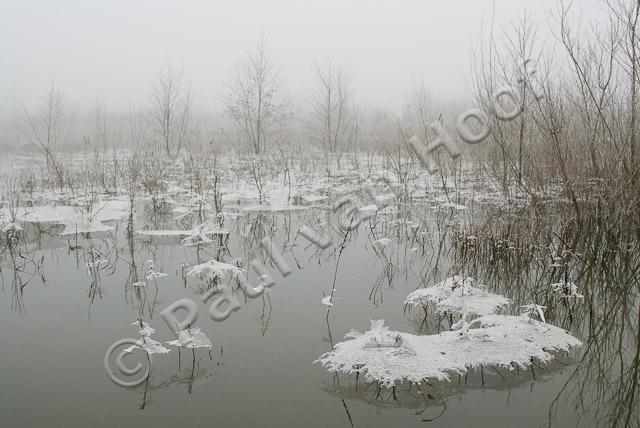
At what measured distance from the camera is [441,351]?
2.37m

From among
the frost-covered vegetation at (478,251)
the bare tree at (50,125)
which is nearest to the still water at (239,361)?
the frost-covered vegetation at (478,251)

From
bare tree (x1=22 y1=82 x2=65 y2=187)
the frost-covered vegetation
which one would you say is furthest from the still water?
bare tree (x1=22 y1=82 x2=65 y2=187)

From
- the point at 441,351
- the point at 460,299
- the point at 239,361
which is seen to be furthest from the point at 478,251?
the point at 239,361

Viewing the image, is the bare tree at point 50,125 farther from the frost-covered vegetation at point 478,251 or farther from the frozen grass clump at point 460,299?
the frozen grass clump at point 460,299

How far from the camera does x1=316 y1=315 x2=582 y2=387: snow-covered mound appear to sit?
2.19 m

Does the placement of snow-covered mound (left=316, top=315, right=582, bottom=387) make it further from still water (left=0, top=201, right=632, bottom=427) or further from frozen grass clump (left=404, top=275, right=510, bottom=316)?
frozen grass clump (left=404, top=275, right=510, bottom=316)

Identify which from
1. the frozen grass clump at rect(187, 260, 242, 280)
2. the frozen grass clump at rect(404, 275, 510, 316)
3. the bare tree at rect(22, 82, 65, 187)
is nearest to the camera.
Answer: the frozen grass clump at rect(404, 275, 510, 316)

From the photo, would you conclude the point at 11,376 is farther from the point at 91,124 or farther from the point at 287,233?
the point at 91,124

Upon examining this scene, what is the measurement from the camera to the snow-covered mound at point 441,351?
219cm

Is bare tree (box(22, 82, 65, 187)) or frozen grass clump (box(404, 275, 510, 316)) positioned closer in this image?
frozen grass clump (box(404, 275, 510, 316))

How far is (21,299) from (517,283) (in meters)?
3.78

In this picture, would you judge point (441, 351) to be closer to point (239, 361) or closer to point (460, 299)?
point (460, 299)

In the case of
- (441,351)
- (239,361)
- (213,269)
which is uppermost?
(213,269)

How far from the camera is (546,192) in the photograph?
5.32 metres
